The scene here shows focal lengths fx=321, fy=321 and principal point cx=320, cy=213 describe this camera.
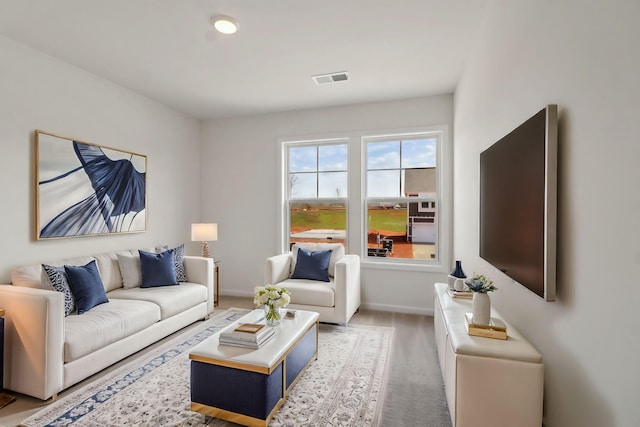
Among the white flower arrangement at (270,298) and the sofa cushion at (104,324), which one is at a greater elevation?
the white flower arrangement at (270,298)

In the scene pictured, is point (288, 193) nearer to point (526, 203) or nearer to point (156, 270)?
point (156, 270)

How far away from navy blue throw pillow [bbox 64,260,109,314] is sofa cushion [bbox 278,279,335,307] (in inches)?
70.3

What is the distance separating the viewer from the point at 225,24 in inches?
97.2

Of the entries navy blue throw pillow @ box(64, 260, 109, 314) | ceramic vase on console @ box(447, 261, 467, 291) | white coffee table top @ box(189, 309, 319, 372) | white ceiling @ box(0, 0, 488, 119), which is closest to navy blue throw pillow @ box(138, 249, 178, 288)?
navy blue throw pillow @ box(64, 260, 109, 314)

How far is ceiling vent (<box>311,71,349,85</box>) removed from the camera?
340cm

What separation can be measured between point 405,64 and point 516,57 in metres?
1.52

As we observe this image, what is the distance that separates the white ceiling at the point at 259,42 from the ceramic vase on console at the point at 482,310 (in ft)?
6.56

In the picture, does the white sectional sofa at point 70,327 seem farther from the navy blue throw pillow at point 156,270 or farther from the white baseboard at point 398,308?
the white baseboard at point 398,308

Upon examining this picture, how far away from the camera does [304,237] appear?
4719mm

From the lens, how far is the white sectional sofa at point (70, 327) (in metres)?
2.12

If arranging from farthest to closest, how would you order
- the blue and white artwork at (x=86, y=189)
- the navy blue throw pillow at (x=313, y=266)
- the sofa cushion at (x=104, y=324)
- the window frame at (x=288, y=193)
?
the window frame at (x=288, y=193) → the navy blue throw pillow at (x=313, y=266) → the blue and white artwork at (x=86, y=189) → the sofa cushion at (x=104, y=324)

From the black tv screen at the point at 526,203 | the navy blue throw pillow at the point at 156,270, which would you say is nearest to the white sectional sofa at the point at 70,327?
the navy blue throw pillow at the point at 156,270

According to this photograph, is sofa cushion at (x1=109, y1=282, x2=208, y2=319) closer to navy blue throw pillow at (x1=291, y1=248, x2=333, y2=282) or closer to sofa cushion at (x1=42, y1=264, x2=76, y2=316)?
sofa cushion at (x1=42, y1=264, x2=76, y2=316)

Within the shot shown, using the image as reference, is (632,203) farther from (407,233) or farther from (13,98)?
(13,98)
